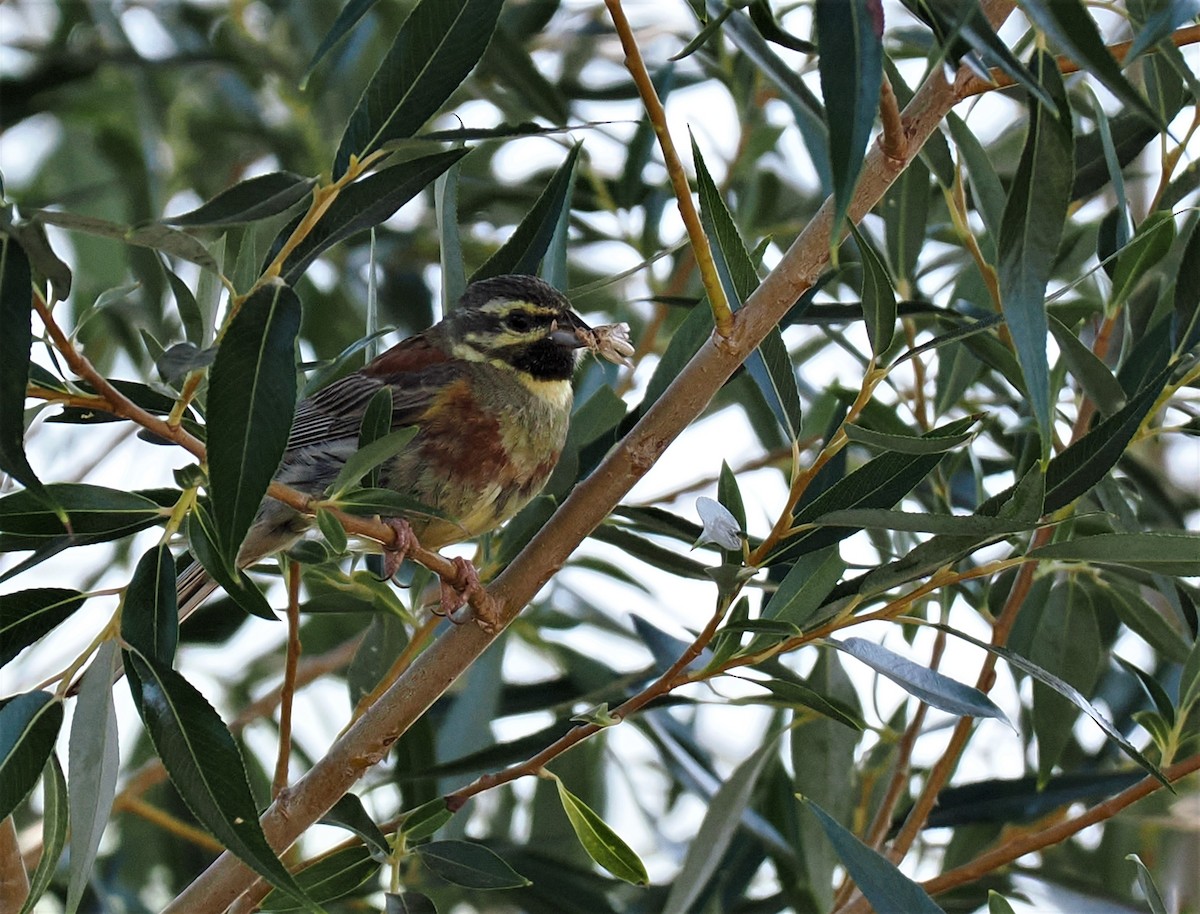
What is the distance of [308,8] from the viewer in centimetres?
421

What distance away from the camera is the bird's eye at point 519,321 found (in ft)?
10.7

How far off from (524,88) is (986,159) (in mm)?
1443

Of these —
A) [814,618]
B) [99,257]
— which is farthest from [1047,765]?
[99,257]

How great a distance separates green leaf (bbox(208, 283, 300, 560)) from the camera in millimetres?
1506

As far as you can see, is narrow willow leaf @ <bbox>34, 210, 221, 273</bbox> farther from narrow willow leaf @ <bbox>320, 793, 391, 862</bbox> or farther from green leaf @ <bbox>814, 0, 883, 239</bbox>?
narrow willow leaf @ <bbox>320, 793, 391, 862</bbox>

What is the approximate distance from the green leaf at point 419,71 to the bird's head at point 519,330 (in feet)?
4.60

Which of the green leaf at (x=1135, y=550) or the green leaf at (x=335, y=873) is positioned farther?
the green leaf at (x=335, y=873)

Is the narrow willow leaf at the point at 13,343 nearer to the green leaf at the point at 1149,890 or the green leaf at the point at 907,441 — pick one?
the green leaf at the point at 907,441

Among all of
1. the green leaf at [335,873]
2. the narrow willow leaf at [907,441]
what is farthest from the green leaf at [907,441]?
the green leaf at [335,873]

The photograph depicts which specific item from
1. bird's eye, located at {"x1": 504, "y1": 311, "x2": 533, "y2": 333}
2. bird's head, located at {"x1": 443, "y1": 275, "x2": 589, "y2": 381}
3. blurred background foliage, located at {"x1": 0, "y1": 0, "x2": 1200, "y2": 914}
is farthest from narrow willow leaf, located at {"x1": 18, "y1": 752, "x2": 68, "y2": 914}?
A: bird's eye, located at {"x1": 504, "y1": 311, "x2": 533, "y2": 333}

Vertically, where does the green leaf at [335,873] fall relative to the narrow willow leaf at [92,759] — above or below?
below

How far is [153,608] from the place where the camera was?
5.82 feet

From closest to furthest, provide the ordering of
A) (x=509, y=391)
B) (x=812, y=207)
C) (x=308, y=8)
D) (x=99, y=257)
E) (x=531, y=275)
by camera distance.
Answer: (x=531, y=275) → (x=509, y=391) → (x=812, y=207) → (x=308, y=8) → (x=99, y=257)

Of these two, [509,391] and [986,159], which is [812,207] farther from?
[986,159]
